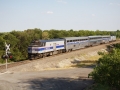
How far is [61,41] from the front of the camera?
44656 millimetres

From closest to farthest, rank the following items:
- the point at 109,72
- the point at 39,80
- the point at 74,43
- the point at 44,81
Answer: the point at 109,72 → the point at 44,81 → the point at 39,80 → the point at 74,43

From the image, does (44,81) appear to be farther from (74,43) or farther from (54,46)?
(74,43)

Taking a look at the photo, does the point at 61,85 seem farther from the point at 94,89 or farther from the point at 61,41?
the point at 61,41

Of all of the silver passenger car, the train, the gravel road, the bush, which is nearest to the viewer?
the bush

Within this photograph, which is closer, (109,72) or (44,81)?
(109,72)

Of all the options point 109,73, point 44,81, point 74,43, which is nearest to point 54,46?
point 74,43

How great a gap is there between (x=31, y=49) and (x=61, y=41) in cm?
980

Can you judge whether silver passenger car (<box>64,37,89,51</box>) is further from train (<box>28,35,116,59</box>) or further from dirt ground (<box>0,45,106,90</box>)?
dirt ground (<box>0,45,106,90</box>)

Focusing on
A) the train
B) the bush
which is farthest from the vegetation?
the train

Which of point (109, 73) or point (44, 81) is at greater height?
point (109, 73)

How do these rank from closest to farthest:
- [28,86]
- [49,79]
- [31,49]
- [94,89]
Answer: [94,89], [28,86], [49,79], [31,49]

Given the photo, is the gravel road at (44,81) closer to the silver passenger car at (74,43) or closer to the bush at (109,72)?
the bush at (109,72)

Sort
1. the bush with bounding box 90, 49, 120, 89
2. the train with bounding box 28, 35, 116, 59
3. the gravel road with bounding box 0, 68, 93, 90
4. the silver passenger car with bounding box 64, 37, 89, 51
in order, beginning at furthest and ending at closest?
the silver passenger car with bounding box 64, 37, 89, 51 → the train with bounding box 28, 35, 116, 59 → the gravel road with bounding box 0, 68, 93, 90 → the bush with bounding box 90, 49, 120, 89

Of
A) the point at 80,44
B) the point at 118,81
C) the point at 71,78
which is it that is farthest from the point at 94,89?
the point at 80,44
